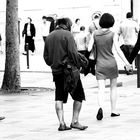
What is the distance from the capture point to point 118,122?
36.0ft

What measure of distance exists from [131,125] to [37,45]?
74.5ft

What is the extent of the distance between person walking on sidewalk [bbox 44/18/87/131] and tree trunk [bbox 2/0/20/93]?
21.4ft

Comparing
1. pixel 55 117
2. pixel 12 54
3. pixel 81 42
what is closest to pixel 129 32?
pixel 81 42

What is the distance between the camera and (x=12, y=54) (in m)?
16.7

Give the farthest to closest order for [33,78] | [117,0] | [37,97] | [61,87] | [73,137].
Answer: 1. [117,0]
2. [33,78]
3. [37,97]
4. [61,87]
5. [73,137]

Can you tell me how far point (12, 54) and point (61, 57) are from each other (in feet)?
22.3

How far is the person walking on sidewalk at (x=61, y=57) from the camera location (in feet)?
32.8

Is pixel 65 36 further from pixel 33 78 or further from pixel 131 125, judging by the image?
pixel 33 78

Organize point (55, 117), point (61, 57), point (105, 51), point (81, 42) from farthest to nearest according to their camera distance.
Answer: point (81, 42)
point (55, 117)
point (105, 51)
point (61, 57)

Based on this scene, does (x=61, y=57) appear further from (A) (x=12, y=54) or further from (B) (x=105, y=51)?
(A) (x=12, y=54)

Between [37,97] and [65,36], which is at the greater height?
[65,36]

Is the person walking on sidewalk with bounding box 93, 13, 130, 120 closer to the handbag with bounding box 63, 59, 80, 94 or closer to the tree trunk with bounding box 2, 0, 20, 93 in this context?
the handbag with bounding box 63, 59, 80, 94

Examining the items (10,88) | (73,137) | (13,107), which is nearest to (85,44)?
(10,88)

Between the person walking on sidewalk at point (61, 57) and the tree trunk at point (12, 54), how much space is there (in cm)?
653
